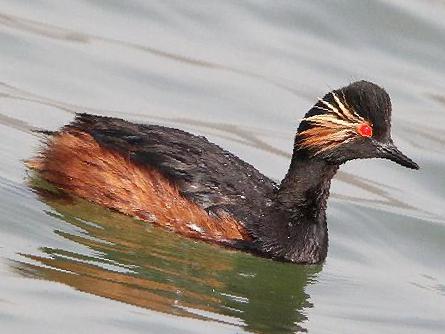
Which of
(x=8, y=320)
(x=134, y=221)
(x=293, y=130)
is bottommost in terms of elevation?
(x=8, y=320)

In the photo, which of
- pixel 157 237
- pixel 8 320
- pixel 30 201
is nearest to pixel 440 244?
pixel 157 237

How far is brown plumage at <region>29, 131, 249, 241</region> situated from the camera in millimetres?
8711

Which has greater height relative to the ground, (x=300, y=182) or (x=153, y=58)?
(x=153, y=58)

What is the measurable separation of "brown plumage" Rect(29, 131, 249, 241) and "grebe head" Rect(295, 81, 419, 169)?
28.9 inches

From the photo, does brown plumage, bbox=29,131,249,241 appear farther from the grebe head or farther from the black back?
the grebe head

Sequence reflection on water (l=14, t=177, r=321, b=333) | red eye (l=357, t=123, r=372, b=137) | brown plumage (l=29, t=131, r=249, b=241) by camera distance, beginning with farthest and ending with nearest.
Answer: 1. red eye (l=357, t=123, r=372, b=137)
2. brown plumage (l=29, t=131, r=249, b=241)
3. reflection on water (l=14, t=177, r=321, b=333)

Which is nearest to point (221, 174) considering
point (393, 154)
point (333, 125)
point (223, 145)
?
point (333, 125)

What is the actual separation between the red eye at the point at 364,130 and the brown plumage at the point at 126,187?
3.10 ft

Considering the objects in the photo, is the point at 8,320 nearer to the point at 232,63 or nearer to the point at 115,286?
the point at 115,286

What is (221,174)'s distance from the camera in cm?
883

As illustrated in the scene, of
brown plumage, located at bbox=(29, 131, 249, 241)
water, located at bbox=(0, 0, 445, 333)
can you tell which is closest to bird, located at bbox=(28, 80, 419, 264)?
brown plumage, located at bbox=(29, 131, 249, 241)

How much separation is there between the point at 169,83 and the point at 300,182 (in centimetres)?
297

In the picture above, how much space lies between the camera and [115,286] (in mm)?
7738

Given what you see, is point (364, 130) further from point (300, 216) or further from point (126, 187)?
point (126, 187)
